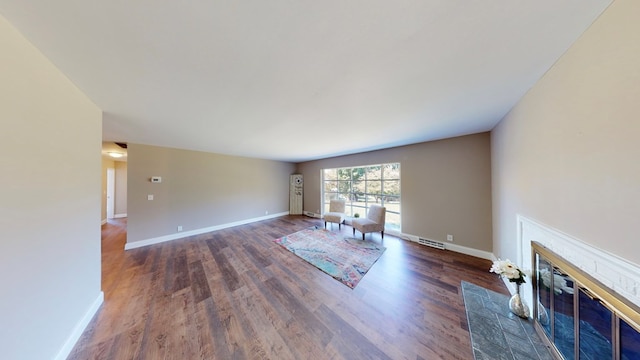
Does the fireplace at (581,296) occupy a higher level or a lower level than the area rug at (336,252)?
higher

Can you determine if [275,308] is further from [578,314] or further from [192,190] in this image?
[192,190]

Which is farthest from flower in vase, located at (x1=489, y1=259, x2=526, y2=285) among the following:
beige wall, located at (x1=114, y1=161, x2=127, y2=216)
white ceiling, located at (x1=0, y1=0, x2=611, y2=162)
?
beige wall, located at (x1=114, y1=161, x2=127, y2=216)

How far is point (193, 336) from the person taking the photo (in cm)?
160

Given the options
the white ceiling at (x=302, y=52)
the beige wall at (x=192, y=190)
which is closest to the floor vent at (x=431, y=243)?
the white ceiling at (x=302, y=52)

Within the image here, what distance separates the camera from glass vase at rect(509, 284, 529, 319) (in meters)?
1.73

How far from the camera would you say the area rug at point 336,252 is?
263cm

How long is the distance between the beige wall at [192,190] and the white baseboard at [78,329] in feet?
7.56

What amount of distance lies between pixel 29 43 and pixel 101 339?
241 cm

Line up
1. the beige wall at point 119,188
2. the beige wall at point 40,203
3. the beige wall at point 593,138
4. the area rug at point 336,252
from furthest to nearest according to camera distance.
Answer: the beige wall at point 119,188
the area rug at point 336,252
the beige wall at point 40,203
the beige wall at point 593,138

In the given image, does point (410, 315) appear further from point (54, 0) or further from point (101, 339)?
point (54, 0)

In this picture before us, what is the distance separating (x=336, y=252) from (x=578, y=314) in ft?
8.69

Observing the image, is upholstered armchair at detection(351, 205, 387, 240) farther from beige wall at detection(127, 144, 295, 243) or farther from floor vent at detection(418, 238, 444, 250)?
beige wall at detection(127, 144, 295, 243)

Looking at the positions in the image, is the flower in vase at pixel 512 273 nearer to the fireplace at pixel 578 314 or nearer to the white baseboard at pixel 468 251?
the fireplace at pixel 578 314

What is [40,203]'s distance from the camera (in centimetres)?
122
